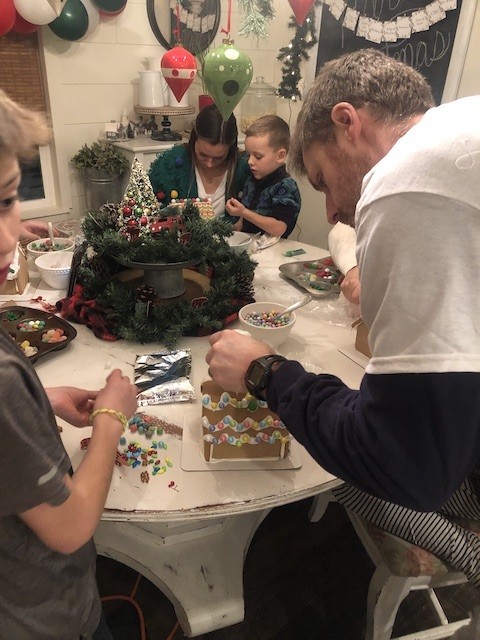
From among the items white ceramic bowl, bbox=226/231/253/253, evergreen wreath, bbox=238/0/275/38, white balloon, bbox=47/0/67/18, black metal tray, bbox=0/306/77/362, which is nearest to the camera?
black metal tray, bbox=0/306/77/362

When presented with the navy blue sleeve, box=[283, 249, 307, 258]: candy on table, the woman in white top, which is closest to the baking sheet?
the navy blue sleeve

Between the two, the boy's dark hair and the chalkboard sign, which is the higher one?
the chalkboard sign

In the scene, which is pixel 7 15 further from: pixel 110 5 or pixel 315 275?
pixel 315 275

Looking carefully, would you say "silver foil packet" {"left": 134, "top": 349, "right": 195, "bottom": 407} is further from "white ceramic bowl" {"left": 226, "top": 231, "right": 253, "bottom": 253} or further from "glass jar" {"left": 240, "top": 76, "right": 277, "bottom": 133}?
"glass jar" {"left": 240, "top": 76, "right": 277, "bottom": 133}

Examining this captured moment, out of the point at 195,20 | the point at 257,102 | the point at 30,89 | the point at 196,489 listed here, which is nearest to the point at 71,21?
the point at 30,89

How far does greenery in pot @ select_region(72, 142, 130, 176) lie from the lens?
9.93 feet

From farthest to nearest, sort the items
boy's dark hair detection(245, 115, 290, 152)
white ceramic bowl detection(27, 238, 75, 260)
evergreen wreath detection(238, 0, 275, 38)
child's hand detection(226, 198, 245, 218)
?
evergreen wreath detection(238, 0, 275, 38)
boy's dark hair detection(245, 115, 290, 152)
child's hand detection(226, 198, 245, 218)
white ceramic bowl detection(27, 238, 75, 260)

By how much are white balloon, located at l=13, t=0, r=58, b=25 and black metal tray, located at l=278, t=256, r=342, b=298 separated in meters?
1.96

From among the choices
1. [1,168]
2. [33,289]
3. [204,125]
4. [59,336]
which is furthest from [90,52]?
[1,168]

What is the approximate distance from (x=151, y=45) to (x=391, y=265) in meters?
3.12

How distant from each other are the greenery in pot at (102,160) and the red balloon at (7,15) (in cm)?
75

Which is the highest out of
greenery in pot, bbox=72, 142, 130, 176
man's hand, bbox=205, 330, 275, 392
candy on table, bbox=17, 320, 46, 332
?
greenery in pot, bbox=72, 142, 130, 176

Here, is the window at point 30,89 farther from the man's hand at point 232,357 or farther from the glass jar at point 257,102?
the man's hand at point 232,357

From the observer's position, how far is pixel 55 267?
5.07 ft
